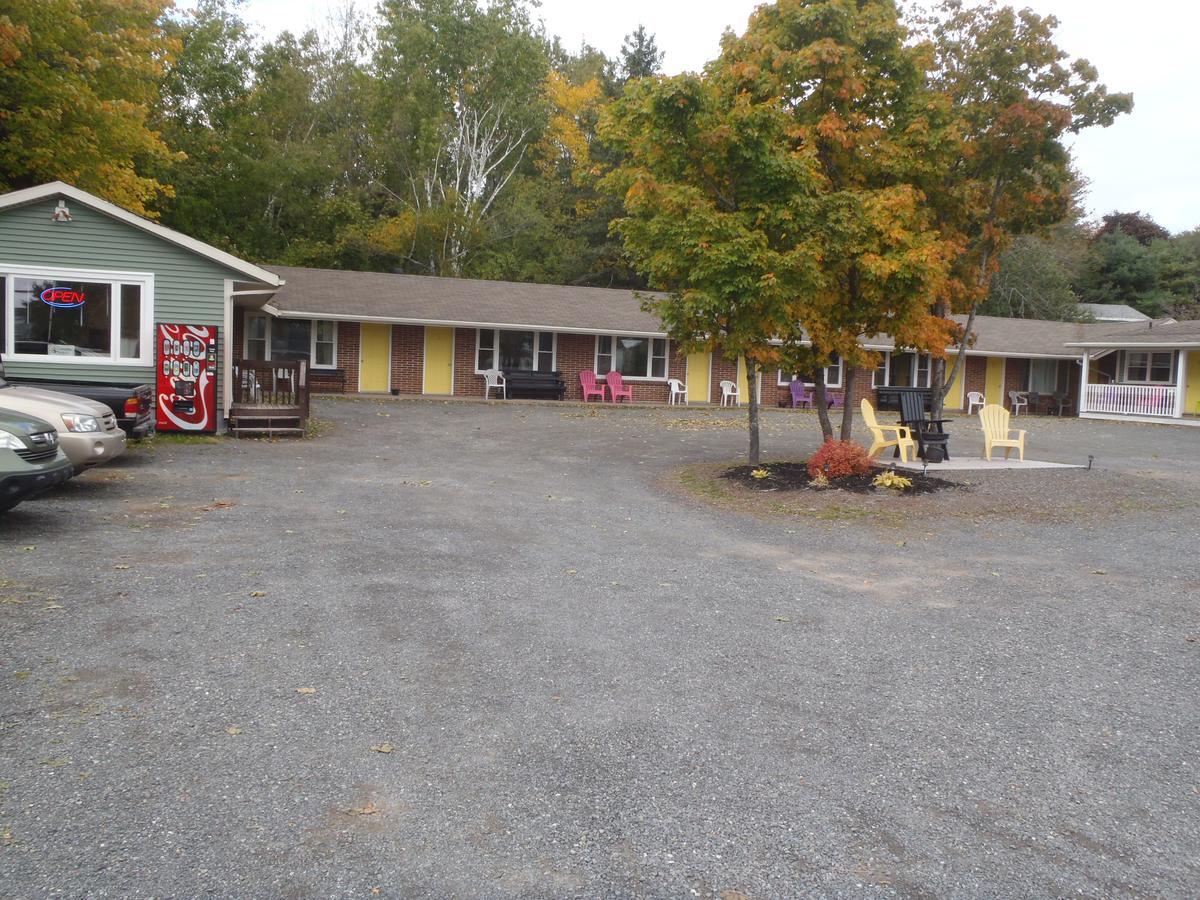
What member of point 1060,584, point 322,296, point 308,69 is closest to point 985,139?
point 1060,584

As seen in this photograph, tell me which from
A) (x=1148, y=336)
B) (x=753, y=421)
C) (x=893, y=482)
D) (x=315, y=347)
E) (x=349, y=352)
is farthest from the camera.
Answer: (x=1148, y=336)

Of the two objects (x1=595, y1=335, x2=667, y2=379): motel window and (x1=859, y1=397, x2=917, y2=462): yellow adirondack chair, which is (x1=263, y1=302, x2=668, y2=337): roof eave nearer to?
(x1=595, y1=335, x2=667, y2=379): motel window

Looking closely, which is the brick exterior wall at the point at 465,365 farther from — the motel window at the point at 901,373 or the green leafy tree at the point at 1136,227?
the green leafy tree at the point at 1136,227

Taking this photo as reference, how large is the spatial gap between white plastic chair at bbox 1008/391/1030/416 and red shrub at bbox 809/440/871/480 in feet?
72.3

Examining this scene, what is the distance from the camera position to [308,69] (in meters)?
42.8

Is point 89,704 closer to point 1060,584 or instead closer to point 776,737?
point 776,737

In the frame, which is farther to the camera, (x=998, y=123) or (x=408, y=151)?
(x=408, y=151)

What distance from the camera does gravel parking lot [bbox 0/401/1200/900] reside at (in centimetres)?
322

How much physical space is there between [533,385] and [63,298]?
47.2 ft

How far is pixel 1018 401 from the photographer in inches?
1297

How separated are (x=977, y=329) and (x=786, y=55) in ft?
78.6

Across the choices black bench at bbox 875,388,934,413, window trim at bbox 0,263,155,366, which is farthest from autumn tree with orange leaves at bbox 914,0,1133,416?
window trim at bbox 0,263,155,366

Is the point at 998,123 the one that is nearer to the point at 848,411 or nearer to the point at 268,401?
the point at 848,411

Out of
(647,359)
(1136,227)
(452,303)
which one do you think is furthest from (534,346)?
(1136,227)
